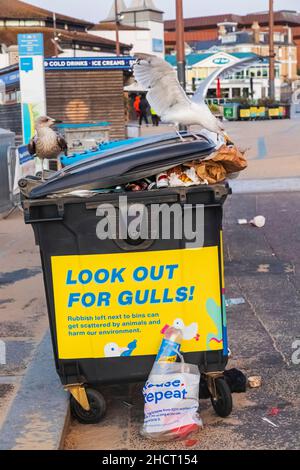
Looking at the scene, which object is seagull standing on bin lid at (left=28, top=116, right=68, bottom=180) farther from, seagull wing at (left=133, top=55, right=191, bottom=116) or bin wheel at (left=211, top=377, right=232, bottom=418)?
bin wheel at (left=211, top=377, right=232, bottom=418)

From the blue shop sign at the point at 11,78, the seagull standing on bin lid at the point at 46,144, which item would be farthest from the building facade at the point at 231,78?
the seagull standing on bin lid at the point at 46,144

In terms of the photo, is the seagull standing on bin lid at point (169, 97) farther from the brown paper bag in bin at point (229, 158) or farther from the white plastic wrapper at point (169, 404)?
the white plastic wrapper at point (169, 404)

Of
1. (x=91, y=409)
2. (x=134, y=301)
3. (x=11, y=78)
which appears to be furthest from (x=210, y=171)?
(x=11, y=78)

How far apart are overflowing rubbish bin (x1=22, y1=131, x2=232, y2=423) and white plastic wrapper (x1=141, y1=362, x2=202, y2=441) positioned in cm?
19

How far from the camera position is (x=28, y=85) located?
14922 mm

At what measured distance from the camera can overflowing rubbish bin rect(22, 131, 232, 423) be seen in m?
3.80

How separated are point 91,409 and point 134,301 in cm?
68

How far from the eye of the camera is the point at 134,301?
12.7ft

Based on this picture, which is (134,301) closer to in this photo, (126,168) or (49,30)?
(126,168)

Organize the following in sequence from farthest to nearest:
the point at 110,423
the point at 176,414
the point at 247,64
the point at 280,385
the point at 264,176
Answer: the point at 264,176 → the point at 247,64 → the point at 280,385 → the point at 110,423 → the point at 176,414

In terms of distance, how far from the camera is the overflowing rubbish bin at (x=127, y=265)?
12.5ft

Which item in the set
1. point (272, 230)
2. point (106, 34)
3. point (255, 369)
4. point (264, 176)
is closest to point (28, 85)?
point (264, 176)

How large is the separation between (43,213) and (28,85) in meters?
11.6

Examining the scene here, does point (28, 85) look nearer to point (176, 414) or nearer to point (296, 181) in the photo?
point (296, 181)
